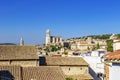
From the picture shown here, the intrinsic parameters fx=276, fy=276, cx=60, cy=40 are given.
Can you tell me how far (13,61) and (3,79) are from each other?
469 inches

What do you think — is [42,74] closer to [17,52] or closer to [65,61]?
[17,52]

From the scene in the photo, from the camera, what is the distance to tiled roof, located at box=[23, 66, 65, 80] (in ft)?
111

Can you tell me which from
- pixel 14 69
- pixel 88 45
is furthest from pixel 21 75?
pixel 88 45

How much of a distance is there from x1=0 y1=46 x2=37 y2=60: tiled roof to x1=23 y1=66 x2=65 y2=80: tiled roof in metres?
4.69

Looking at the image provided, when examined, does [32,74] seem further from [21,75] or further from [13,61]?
[13,61]

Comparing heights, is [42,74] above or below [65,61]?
below

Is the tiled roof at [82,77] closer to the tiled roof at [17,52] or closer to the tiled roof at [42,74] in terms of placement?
the tiled roof at [42,74]

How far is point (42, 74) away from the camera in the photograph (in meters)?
34.4

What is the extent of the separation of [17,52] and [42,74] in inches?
323

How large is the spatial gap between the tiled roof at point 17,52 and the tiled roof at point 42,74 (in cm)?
469

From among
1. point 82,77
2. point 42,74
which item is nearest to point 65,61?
point 82,77

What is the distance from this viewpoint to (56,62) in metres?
44.6

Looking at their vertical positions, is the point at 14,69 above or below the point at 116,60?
below

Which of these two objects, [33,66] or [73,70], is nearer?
Answer: [33,66]
